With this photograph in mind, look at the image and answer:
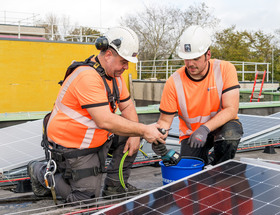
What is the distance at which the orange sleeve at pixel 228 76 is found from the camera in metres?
4.16

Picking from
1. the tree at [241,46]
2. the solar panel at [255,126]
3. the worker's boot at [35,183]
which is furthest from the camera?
the tree at [241,46]

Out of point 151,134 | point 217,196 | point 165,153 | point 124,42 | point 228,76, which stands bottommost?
point 217,196

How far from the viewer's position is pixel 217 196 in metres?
2.63

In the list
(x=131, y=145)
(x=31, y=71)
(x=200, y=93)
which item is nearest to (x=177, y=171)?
(x=131, y=145)

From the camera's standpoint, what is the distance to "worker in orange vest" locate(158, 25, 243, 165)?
404 cm

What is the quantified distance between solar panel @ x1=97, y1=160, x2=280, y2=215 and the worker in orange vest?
919 millimetres

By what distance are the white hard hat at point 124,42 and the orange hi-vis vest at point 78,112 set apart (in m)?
0.35

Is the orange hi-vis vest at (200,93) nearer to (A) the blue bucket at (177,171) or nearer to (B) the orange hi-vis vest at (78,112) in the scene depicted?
(A) the blue bucket at (177,171)

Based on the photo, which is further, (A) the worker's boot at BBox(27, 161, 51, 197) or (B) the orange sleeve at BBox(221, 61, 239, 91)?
(B) the orange sleeve at BBox(221, 61, 239, 91)

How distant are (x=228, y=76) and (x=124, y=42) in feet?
4.63

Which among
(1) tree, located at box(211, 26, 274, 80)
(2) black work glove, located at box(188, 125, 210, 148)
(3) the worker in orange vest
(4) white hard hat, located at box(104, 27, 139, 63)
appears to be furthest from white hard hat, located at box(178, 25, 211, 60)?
(1) tree, located at box(211, 26, 274, 80)

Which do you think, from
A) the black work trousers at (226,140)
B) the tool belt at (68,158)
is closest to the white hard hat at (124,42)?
the tool belt at (68,158)

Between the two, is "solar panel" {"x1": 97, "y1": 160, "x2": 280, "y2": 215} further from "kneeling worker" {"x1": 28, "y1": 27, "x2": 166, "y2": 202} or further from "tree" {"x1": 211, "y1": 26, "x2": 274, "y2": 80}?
"tree" {"x1": 211, "y1": 26, "x2": 274, "y2": 80}

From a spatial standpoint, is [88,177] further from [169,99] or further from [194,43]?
[194,43]
